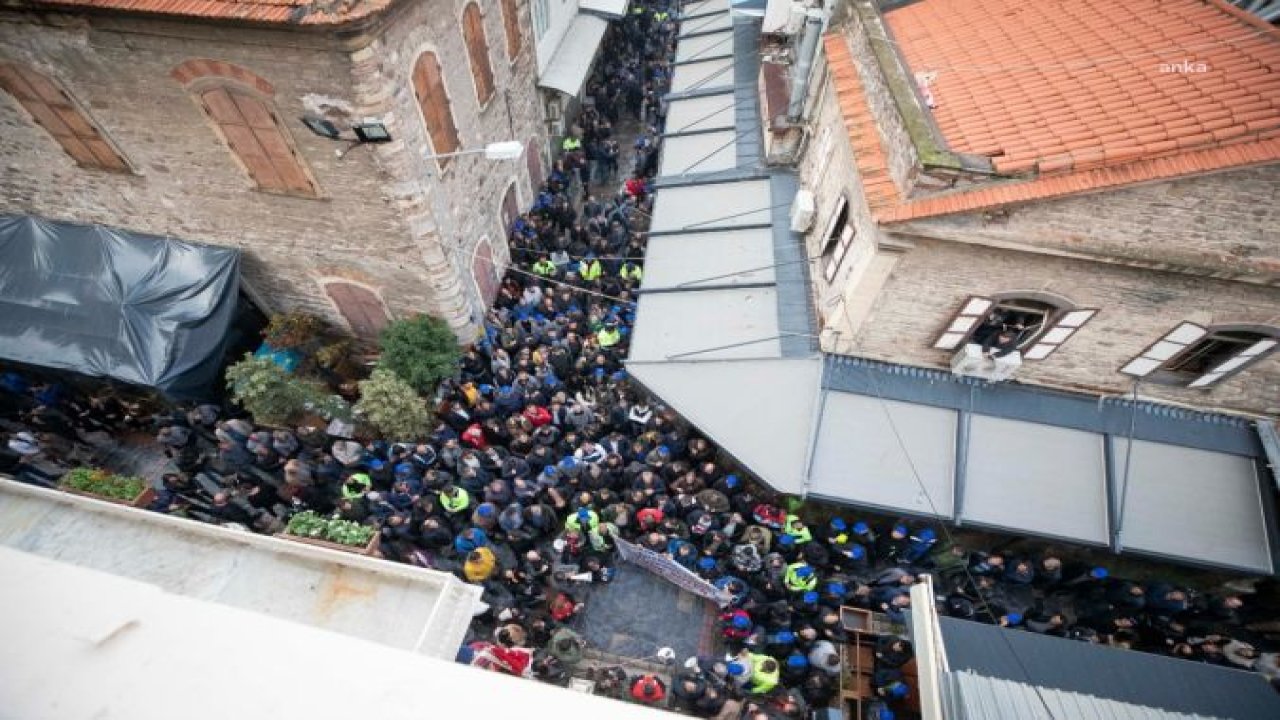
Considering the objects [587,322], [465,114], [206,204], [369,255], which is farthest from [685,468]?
[206,204]

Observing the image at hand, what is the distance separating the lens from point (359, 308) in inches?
444

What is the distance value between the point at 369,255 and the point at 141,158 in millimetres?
3824

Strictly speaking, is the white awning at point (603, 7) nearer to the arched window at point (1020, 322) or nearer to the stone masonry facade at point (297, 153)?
the stone masonry facade at point (297, 153)

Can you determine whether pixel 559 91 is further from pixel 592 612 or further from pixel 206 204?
pixel 592 612

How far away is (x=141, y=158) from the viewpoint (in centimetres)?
914

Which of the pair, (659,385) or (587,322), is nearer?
(659,385)

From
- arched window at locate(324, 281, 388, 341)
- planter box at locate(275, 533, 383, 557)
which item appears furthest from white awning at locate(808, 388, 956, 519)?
arched window at locate(324, 281, 388, 341)

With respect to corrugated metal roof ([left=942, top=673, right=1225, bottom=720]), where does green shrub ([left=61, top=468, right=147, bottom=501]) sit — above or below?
below

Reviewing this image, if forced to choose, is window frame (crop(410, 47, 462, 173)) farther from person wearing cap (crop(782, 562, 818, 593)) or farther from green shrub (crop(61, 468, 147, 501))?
person wearing cap (crop(782, 562, 818, 593))

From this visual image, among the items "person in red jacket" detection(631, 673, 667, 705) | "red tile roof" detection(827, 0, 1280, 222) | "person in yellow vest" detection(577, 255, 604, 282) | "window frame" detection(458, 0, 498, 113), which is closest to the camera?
"red tile roof" detection(827, 0, 1280, 222)

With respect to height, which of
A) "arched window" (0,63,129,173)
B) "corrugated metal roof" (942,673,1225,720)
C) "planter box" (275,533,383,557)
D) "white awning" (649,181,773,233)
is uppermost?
"white awning" (649,181,773,233)

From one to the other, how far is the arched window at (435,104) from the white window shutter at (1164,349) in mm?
11501

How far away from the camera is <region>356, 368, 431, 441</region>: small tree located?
9.37 m

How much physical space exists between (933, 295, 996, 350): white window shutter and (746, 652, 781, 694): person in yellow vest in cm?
542
